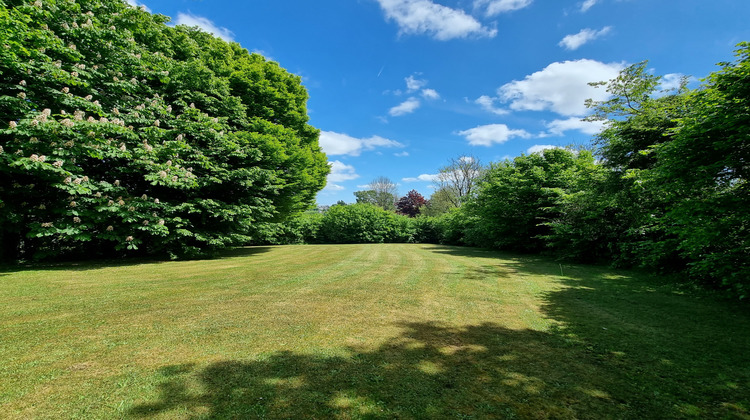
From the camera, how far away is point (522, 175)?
16.5m

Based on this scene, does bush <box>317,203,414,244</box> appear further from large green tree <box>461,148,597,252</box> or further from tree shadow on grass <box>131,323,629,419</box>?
tree shadow on grass <box>131,323,629,419</box>

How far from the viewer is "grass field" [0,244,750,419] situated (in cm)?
227

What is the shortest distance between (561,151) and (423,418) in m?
19.6

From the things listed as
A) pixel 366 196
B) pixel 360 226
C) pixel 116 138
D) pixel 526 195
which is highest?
pixel 366 196

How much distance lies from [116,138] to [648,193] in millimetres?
17085

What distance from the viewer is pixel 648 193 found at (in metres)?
9.25

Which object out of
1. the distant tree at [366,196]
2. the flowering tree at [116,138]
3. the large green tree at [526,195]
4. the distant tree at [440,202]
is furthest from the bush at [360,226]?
the distant tree at [366,196]

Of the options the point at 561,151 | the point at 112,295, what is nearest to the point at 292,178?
the point at 112,295

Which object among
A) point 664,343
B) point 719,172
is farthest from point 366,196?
point 664,343

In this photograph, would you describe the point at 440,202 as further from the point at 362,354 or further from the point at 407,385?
the point at 407,385

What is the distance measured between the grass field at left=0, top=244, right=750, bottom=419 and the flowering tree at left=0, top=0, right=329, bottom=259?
3886 millimetres

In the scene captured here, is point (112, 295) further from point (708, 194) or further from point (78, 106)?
point (708, 194)

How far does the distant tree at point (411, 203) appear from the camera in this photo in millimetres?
55719

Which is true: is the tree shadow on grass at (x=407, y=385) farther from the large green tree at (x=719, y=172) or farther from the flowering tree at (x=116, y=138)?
the flowering tree at (x=116, y=138)
